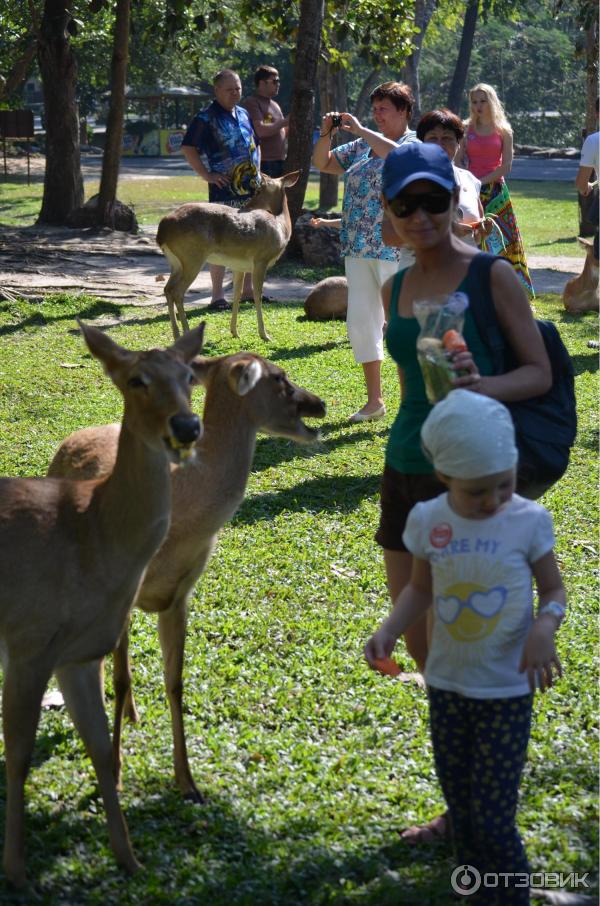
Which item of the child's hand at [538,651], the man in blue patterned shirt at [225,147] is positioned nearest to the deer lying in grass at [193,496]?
the child's hand at [538,651]

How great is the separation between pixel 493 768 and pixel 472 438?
36.3 inches

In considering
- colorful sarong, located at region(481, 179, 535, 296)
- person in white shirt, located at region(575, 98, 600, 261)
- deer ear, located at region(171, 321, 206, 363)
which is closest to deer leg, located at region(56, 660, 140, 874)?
deer ear, located at region(171, 321, 206, 363)

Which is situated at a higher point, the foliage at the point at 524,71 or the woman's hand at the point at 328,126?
the foliage at the point at 524,71

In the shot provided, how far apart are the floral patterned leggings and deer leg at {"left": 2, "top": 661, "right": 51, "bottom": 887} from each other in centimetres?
133

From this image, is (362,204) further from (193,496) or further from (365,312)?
(193,496)

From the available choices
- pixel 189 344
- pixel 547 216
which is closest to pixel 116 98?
pixel 547 216

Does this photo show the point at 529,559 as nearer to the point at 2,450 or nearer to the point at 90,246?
A: the point at 2,450

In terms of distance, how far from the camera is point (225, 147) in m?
12.7

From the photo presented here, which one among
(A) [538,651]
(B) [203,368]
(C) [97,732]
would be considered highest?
(B) [203,368]

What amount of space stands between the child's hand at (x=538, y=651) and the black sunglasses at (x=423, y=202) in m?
1.38

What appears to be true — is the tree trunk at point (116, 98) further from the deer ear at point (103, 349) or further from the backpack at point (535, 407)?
the backpack at point (535, 407)

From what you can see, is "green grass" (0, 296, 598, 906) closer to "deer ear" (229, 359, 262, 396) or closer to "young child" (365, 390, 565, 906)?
"young child" (365, 390, 565, 906)

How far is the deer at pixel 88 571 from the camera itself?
3.66 metres

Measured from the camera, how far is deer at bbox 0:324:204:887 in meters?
3.66
